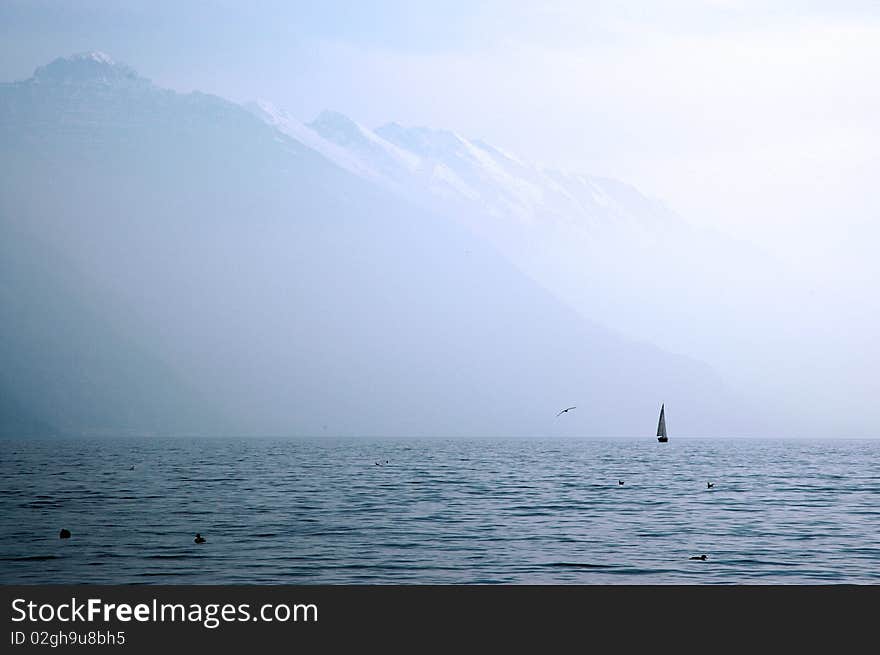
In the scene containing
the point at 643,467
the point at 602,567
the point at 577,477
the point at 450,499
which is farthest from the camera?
the point at 643,467

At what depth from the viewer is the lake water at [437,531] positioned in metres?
40.6

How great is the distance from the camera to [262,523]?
56.3m

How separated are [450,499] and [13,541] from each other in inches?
1182

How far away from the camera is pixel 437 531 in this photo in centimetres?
5303

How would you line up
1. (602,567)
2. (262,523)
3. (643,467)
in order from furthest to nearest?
(643,467) < (262,523) < (602,567)

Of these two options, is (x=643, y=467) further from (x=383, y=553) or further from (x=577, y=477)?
(x=383, y=553)

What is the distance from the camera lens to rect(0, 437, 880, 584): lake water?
1599 inches
